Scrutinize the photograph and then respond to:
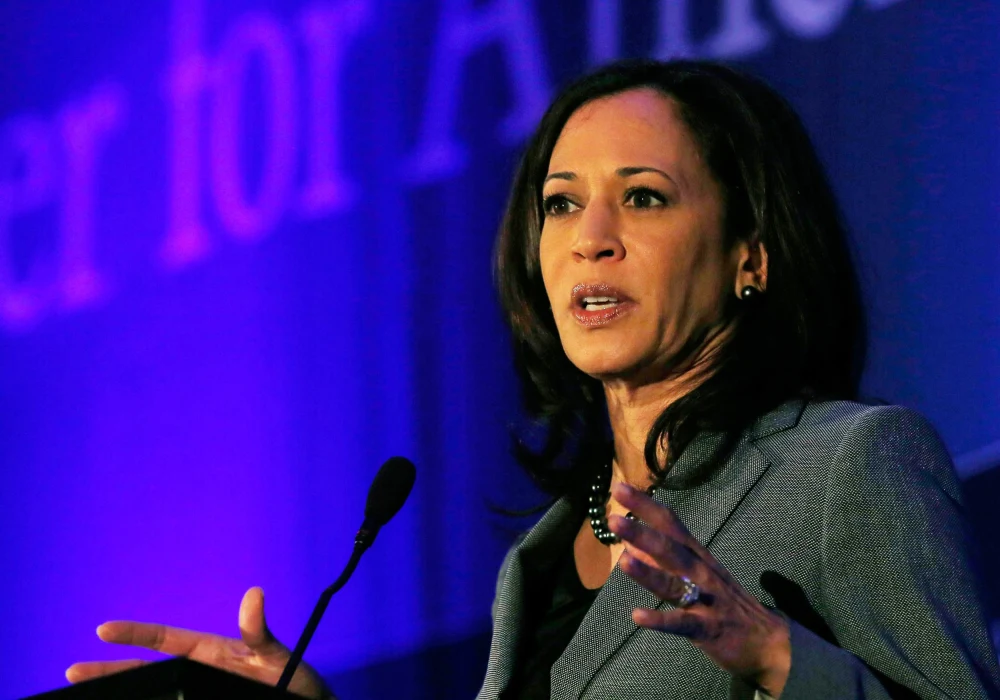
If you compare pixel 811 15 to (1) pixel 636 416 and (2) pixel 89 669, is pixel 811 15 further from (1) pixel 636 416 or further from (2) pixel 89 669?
(2) pixel 89 669

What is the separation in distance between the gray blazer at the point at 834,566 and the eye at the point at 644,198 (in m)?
0.35

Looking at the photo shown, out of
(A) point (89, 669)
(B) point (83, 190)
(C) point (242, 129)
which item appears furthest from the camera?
(B) point (83, 190)

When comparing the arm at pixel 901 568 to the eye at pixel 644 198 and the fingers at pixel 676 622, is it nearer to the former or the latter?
the fingers at pixel 676 622

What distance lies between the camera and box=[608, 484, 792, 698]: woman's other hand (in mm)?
1183

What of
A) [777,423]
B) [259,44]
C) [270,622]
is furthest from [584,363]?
[259,44]

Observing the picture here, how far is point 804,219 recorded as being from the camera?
1902 millimetres

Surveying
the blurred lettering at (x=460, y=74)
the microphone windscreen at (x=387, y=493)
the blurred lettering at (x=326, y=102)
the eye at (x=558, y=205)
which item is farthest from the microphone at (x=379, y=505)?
the blurred lettering at (x=326, y=102)

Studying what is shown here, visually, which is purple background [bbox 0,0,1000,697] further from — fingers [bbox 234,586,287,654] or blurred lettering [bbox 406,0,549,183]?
fingers [bbox 234,586,287,654]

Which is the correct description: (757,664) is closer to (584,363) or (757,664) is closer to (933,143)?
(584,363)

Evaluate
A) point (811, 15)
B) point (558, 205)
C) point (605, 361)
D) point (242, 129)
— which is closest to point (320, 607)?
point (605, 361)

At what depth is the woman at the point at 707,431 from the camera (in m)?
1.50

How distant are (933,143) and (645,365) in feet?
2.18

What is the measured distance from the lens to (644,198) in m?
1.92

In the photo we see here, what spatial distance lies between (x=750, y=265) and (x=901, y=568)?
1.94ft
